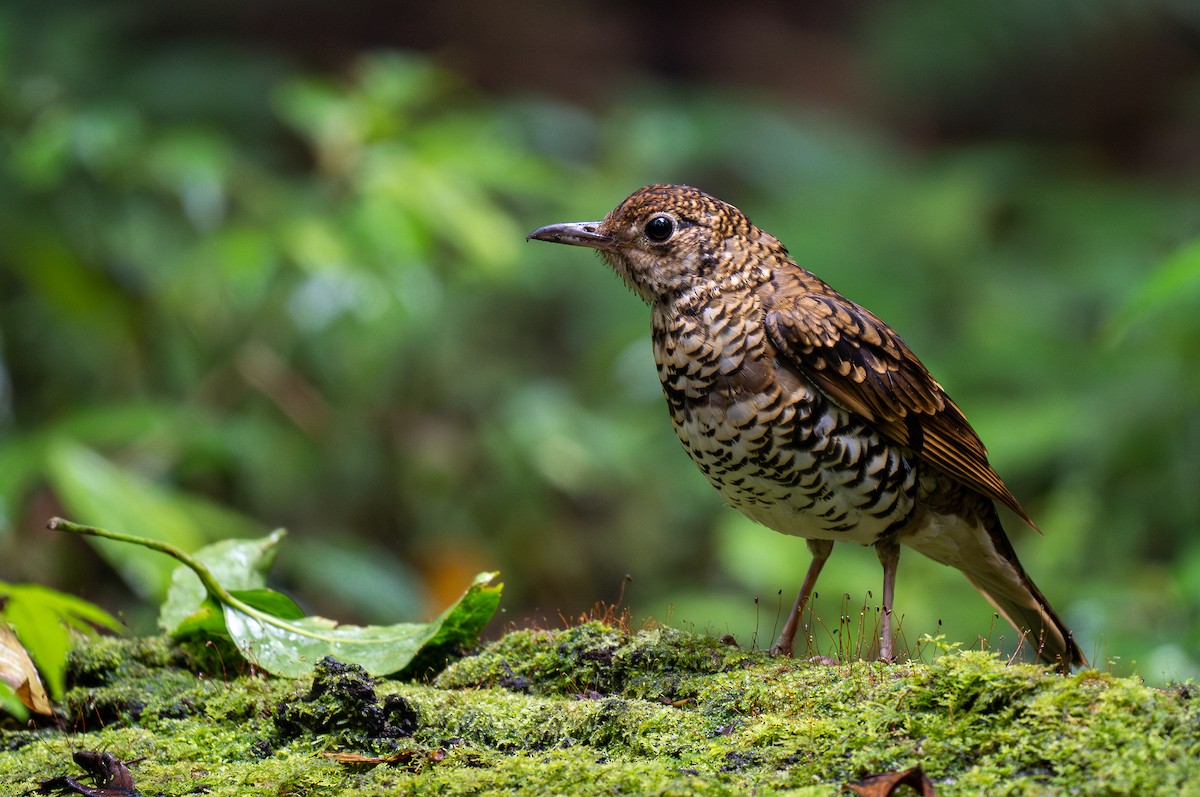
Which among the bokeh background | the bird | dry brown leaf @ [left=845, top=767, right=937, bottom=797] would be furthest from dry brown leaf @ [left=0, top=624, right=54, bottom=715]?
dry brown leaf @ [left=845, top=767, right=937, bottom=797]

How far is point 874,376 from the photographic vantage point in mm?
3498

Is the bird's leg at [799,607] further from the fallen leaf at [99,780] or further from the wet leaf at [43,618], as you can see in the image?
the wet leaf at [43,618]

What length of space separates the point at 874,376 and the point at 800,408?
0.29 meters

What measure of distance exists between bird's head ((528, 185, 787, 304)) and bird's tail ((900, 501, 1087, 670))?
988 millimetres

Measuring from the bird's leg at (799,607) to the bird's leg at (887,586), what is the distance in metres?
0.17

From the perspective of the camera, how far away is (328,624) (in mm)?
3303

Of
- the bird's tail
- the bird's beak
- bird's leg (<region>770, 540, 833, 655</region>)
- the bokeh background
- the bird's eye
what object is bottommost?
bird's leg (<region>770, 540, 833, 655</region>)

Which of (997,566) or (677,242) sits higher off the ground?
(677,242)

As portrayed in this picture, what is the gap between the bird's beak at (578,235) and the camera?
3.78 meters

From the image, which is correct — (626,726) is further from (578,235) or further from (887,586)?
(578,235)

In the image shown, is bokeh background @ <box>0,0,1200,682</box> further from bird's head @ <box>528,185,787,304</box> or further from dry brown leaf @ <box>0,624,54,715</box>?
dry brown leaf @ <box>0,624,54,715</box>

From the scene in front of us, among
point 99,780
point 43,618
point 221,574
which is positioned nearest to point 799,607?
point 221,574

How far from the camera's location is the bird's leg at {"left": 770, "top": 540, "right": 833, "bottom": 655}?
3506 mm

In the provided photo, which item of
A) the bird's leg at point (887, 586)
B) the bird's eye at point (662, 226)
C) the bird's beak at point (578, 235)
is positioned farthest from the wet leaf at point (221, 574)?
the bird's leg at point (887, 586)
